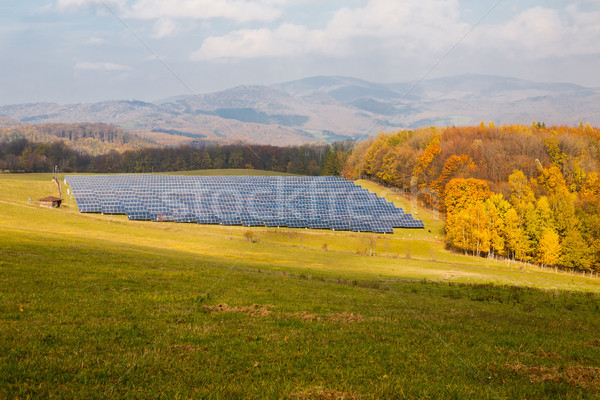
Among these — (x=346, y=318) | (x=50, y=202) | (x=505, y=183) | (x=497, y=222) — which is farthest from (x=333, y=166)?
(x=346, y=318)

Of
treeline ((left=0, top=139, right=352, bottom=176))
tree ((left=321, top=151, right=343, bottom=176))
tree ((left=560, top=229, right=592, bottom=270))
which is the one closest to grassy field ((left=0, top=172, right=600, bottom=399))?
tree ((left=560, top=229, right=592, bottom=270))

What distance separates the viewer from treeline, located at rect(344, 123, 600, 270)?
2913 inches

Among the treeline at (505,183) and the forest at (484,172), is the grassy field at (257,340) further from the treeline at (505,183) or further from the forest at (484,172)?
the forest at (484,172)

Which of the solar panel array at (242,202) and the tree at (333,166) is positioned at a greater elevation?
the tree at (333,166)

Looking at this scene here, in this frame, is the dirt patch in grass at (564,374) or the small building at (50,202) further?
the small building at (50,202)

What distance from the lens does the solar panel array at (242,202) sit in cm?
8819

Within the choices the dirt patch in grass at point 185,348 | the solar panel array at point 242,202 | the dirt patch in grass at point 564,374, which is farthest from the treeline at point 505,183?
the dirt patch in grass at point 185,348

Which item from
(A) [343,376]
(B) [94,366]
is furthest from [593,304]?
(B) [94,366]

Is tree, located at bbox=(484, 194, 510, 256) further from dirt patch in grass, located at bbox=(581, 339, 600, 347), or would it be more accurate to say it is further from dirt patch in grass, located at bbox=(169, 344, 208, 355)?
dirt patch in grass, located at bbox=(169, 344, 208, 355)

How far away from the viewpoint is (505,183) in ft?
318

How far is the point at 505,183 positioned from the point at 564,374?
315 ft

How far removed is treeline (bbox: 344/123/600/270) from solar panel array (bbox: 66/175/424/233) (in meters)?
16.5

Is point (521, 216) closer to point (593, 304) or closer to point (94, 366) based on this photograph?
point (593, 304)

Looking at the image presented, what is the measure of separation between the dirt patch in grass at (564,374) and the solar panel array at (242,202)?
77095 millimetres
